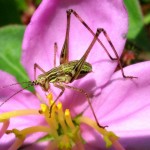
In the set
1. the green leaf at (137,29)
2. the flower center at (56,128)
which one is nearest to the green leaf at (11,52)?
the flower center at (56,128)

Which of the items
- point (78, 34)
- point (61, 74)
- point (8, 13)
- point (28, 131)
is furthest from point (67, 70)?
point (8, 13)

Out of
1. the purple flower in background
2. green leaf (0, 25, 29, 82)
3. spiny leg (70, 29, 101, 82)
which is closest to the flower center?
the purple flower in background

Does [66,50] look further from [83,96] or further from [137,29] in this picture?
[137,29]

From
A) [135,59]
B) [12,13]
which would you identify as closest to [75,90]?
[135,59]

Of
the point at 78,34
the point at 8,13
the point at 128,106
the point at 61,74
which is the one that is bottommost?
the point at 128,106

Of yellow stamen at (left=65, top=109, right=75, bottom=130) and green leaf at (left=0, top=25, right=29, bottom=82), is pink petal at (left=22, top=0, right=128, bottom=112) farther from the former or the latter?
green leaf at (left=0, top=25, right=29, bottom=82)

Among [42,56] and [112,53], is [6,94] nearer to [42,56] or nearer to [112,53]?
[42,56]

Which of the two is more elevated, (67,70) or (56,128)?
(67,70)
